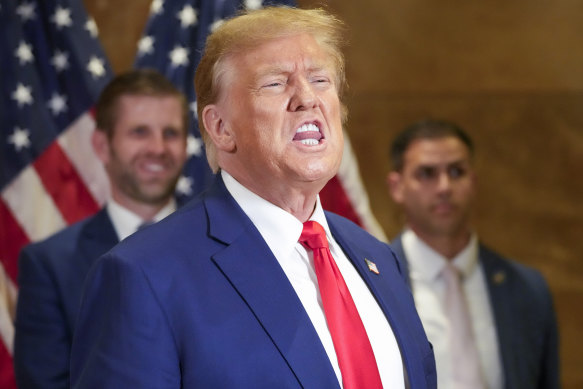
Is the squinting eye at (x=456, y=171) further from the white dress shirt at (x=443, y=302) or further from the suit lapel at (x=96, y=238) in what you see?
the suit lapel at (x=96, y=238)

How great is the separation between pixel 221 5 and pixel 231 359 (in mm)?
2176

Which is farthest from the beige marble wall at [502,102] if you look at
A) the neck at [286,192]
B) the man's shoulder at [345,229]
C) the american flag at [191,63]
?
the neck at [286,192]

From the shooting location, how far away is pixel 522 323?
3002mm

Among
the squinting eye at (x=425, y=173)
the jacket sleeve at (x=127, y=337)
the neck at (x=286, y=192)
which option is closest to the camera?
the jacket sleeve at (x=127, y=337)

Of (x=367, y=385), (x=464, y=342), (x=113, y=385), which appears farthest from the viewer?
(x=464, y=342)

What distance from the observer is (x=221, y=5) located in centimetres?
334

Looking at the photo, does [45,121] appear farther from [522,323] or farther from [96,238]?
[522,323]

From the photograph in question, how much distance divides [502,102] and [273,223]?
2.89m

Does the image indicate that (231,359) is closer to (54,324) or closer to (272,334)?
(272,334)

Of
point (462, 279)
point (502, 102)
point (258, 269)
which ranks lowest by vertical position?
point (462, 279)

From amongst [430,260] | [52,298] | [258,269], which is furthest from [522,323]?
[258,269]

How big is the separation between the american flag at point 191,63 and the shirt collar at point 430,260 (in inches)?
13.4

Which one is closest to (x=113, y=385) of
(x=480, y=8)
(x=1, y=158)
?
(x=1, y=158)

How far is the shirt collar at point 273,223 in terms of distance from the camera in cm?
164
